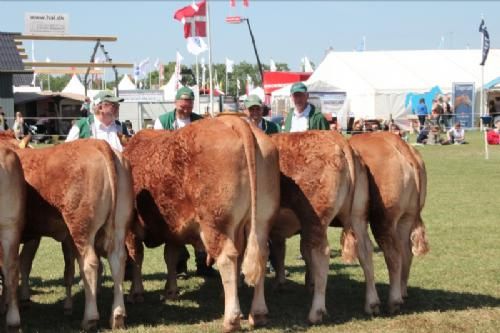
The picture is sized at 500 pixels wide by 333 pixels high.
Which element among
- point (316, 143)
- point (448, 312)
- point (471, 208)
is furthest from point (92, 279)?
point (471, 208)

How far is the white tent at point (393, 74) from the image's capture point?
135 feet

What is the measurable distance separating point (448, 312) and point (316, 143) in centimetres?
207

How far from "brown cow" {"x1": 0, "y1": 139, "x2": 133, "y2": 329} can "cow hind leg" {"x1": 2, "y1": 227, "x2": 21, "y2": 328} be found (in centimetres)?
42

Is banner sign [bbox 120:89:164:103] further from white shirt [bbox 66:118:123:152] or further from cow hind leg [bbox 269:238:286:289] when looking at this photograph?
cow hind leg [bbox 269:238:286:289]

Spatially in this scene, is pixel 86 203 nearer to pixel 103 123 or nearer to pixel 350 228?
pixel 103 123

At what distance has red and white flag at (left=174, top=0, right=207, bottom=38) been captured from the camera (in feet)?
88.1

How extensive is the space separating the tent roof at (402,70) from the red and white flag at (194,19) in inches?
678

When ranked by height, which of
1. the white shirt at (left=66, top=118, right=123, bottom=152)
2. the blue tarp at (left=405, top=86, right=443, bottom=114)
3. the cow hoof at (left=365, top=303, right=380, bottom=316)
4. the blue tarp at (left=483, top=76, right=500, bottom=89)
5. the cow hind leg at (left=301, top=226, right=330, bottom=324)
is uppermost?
the blue tarp at (left=483, top=76, right=500, bottom=89)

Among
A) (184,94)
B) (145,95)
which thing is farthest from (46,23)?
(184,94)

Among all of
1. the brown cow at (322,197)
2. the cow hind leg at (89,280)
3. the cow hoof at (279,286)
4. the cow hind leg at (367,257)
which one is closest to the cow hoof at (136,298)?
the cow hind leg at (89,280)

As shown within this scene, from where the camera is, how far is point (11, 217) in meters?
6.03

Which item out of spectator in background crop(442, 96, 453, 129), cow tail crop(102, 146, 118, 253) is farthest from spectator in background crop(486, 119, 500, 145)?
cow tail crop(102, 146, 118, 253)

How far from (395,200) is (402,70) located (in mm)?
38781

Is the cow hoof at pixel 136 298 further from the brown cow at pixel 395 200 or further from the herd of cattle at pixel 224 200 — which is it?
the brown cow at pixel 395 200
